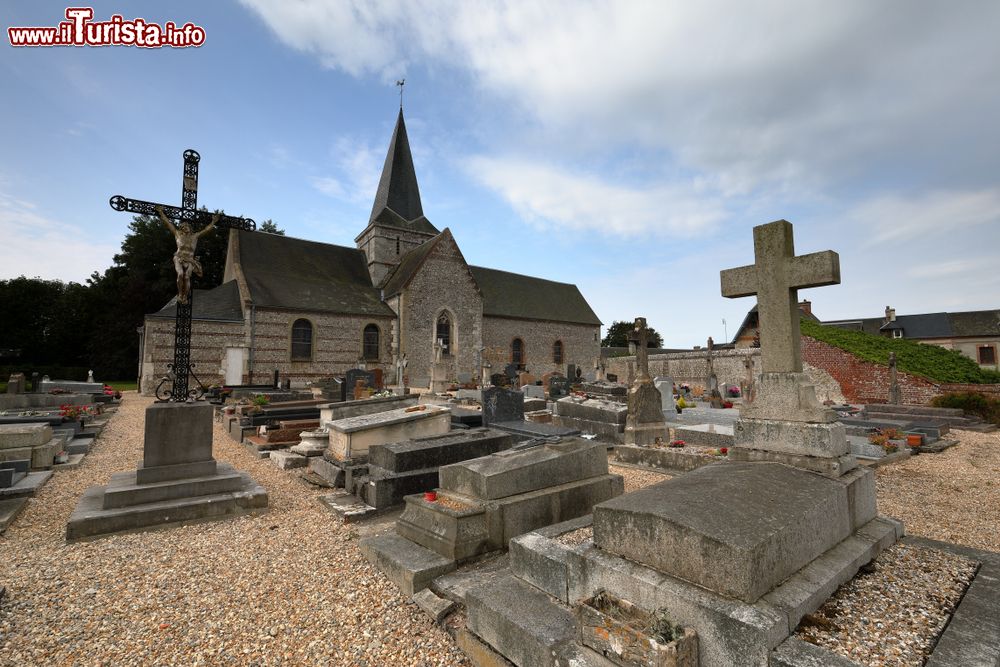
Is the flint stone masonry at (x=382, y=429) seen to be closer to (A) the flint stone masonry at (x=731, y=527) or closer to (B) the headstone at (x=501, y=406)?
(B) the headstone at (x=501, y=406)

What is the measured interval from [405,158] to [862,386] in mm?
27537

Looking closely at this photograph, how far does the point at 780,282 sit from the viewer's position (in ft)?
11.4

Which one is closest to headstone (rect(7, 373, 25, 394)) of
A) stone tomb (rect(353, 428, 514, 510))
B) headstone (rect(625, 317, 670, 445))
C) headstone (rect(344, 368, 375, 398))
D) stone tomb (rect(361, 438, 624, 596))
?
headstone (rect(344, 368, 375, 398))

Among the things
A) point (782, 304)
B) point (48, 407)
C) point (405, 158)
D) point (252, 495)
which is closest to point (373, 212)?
point (405, 158)

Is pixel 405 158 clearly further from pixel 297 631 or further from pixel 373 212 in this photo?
pixel 297 631

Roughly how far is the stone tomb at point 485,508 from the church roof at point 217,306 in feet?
61.2

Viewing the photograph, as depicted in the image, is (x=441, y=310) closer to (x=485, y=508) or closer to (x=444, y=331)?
(x=444, y=331)

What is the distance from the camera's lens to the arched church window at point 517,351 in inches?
1142

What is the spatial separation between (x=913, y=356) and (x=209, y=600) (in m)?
20.3

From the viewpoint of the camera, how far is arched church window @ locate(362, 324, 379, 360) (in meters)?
22.5

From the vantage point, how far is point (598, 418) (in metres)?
8.98

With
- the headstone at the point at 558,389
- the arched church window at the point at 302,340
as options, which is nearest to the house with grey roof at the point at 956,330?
the headstone at the point at 558,389

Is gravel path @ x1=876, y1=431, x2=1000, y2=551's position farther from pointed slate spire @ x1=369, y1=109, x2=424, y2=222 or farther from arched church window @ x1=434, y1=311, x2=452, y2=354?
pointed slate spire @ x1=369, y1=109, x2=424, y2=222

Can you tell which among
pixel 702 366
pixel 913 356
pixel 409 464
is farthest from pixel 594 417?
pixel 702 366
